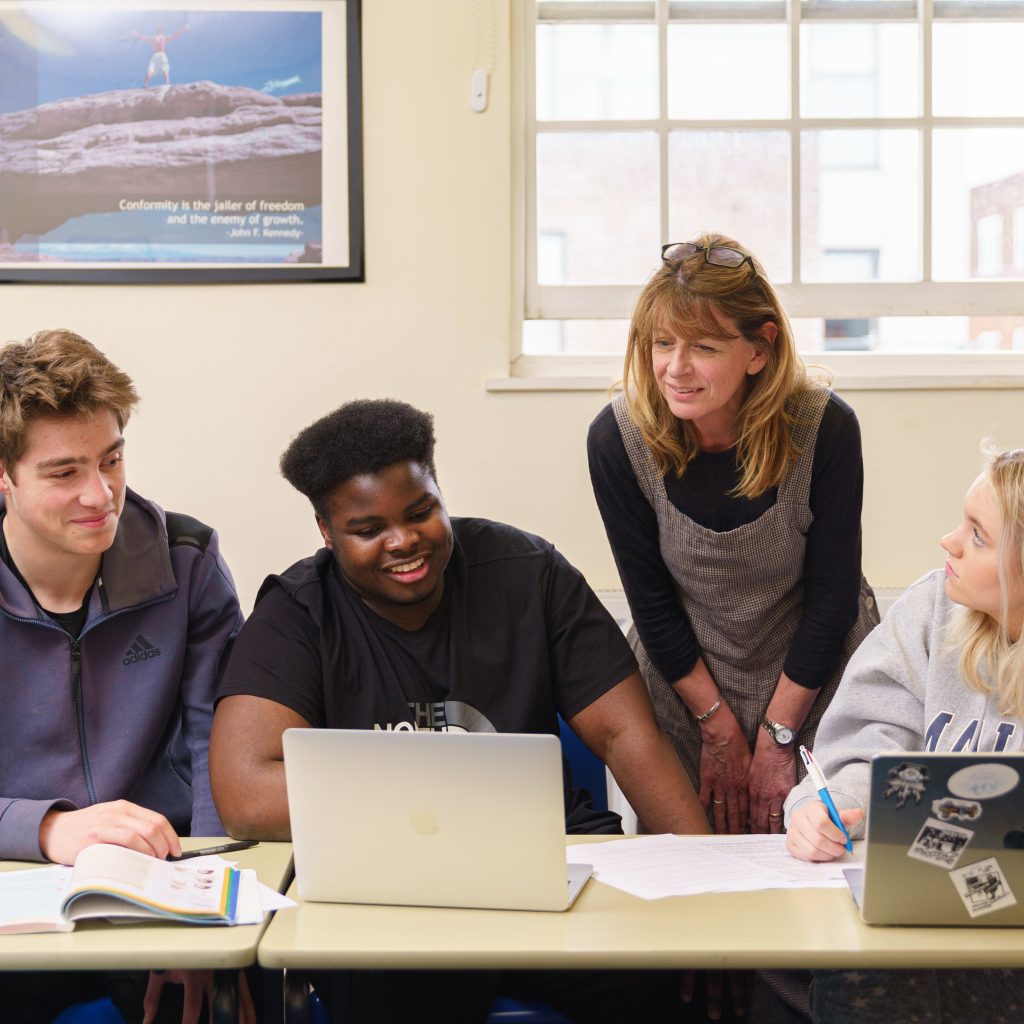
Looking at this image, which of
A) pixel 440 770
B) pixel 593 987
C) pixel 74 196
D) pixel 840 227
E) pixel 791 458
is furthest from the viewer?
pixel 840 227

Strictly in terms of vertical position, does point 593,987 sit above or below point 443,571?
below

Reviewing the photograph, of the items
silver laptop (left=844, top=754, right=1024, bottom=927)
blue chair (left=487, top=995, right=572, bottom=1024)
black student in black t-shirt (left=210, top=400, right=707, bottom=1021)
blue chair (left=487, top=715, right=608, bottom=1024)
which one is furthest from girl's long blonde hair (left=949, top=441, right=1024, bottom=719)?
blue chair (left=487, top=995, right=572, bottom=1024)

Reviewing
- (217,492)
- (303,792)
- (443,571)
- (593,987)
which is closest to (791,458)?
(443,571)

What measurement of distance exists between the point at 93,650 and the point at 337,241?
1.30 metres

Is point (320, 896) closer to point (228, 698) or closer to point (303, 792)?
point (303, 792)

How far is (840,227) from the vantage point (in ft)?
9.90

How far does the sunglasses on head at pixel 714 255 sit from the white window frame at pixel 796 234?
91cm

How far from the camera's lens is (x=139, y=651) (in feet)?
6.29

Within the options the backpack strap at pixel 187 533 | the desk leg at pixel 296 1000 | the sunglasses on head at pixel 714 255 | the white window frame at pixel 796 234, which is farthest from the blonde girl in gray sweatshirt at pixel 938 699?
the white window frame at pixel 796 234

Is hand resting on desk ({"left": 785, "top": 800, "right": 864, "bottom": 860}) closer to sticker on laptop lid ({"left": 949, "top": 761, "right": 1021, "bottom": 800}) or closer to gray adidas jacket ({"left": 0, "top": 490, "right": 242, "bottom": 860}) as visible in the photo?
sticker on laptop lid ({"left": 949, "top": 761, "right": 1021, "bottom": 800})

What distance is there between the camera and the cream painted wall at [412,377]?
284cm

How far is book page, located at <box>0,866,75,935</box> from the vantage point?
4.37ft

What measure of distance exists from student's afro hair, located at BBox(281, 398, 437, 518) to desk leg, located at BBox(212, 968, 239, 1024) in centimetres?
77

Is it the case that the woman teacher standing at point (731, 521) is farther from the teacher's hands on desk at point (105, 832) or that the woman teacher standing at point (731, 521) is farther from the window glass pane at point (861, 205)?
the window glass pane at point (861, 205)
